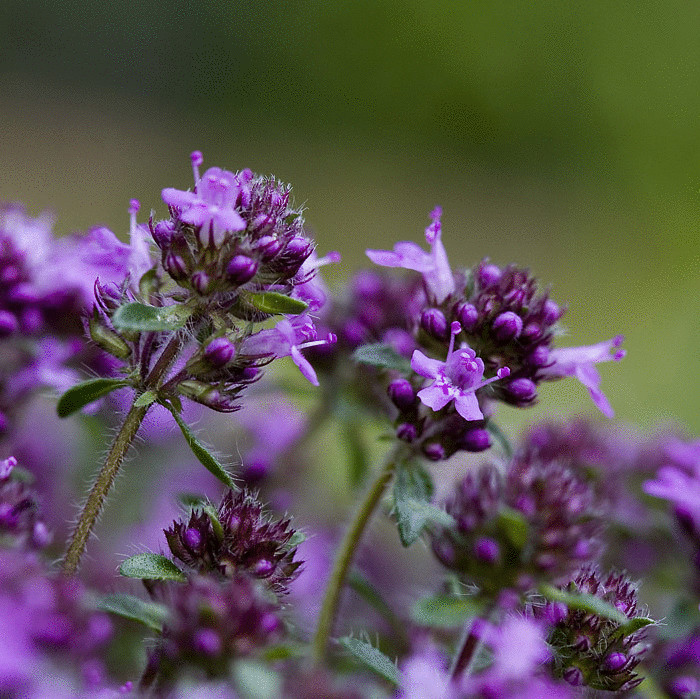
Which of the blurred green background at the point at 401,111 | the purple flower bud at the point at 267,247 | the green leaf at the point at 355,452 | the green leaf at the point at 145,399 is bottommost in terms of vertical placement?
the green leaf at the point at 145,399

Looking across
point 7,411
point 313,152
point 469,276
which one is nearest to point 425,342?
point 469,276

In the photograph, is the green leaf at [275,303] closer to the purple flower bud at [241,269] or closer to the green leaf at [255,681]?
the purple flower bud at [241,269]

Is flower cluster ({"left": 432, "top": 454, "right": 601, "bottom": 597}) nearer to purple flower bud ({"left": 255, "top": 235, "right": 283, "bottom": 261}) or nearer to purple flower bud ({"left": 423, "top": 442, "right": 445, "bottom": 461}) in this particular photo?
purple flower bud ({"left": 423, "top": 442, "right": 445, "bottom": 461})

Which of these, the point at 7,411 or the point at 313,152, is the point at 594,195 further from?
the point at 7,411

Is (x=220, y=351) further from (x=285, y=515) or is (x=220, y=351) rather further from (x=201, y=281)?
(x=285, y=515)

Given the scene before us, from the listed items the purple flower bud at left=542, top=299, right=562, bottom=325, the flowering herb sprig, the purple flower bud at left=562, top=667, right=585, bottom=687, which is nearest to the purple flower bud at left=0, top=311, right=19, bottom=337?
the flowering herb sprig

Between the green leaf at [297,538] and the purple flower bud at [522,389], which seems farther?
the purple flower bud at [522,389]

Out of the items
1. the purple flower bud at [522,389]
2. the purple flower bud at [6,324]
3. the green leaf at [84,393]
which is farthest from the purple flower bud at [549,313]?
the purple flower bud at [6,324]
